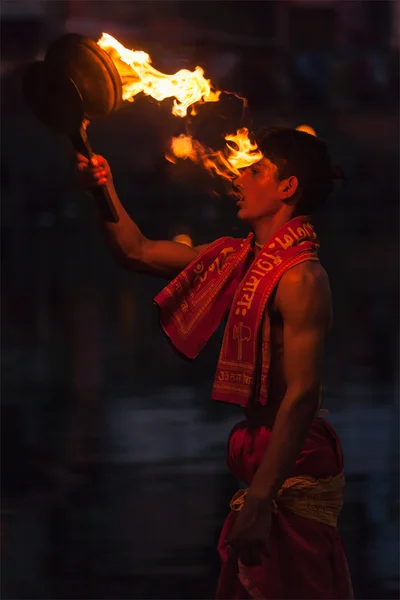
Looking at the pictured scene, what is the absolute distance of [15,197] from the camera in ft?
56.7

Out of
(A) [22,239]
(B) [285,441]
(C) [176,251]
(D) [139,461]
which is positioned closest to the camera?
(B) [285,441]

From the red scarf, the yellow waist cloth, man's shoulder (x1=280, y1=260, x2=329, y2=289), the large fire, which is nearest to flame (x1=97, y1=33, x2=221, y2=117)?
the large fire

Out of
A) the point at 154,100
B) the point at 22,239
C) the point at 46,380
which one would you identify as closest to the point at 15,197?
the point at 22,239

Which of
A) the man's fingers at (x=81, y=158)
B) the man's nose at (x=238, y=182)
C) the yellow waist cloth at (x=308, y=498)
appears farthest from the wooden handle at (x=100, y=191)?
the yellow waist cloth at (x=308, y=498)

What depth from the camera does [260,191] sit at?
3123mm

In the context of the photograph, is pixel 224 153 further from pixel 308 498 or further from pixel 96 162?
pixel 308 498

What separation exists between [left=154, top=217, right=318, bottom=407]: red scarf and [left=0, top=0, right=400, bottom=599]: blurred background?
0.29 meters

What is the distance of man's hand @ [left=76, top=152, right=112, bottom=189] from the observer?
3.14 metres

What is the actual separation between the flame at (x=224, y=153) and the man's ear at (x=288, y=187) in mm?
136

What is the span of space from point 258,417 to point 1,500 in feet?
10.0

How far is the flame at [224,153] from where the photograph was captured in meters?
3.23

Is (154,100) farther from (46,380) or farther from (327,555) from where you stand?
(46,380)

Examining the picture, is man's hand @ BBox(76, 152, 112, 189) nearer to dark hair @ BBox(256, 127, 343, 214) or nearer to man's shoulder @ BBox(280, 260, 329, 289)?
dark hair @ BBox(256, 127, 343, 214)

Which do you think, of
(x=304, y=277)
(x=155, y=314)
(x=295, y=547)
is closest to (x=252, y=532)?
(x=295, y=547)
